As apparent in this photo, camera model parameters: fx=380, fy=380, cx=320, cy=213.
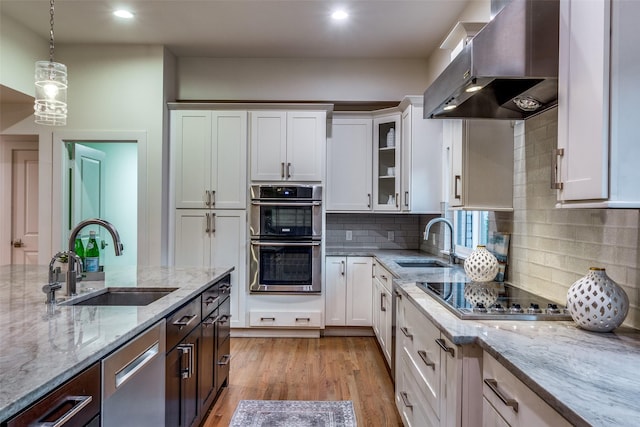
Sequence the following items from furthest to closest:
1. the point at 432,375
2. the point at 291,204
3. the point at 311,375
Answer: the point at 291,204 → the point at 311,375 → the point at 432,375

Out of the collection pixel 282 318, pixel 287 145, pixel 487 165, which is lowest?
pixel 282 318

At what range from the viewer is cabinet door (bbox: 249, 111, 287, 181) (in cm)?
390

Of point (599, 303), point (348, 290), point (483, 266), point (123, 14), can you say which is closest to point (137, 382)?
point (599, 303)

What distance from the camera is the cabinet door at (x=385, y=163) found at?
3.97 metres

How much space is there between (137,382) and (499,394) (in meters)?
1.26

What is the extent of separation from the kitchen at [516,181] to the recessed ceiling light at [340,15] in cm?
91

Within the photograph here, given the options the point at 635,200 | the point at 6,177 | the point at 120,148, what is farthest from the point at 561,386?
the point at 120,148

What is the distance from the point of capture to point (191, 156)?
3.94m

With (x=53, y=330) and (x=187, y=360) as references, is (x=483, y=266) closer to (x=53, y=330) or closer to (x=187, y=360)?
(x=187, y=360)

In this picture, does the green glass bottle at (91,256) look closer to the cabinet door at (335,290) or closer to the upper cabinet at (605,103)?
the cabinet door at (335,290)

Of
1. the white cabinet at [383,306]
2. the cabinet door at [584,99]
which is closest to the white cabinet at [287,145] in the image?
the white cabinet at [383,306]

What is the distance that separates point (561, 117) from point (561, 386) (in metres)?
0.90

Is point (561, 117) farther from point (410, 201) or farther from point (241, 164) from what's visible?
point (241, 164)

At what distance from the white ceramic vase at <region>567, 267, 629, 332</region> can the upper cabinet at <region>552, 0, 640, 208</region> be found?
0.29 metres
